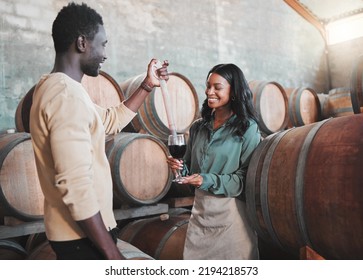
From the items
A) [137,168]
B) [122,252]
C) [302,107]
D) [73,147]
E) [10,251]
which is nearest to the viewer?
[73,147]

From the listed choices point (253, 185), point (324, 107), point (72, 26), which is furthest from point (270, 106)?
point (72, 26)

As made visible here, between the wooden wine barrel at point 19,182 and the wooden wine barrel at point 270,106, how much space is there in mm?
2872

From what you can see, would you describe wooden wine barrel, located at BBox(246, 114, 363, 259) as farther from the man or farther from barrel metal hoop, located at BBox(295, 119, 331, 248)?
the man

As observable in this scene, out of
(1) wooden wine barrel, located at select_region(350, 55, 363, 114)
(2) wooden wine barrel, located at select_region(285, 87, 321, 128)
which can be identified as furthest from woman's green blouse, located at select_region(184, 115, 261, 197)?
(2) wooden wine barrel, located at select_region(285, 87, 321, 128)

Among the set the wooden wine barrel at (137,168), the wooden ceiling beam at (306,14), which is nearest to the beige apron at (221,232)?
the wooden wine barrel at (137,168)

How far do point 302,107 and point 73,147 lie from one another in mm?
4678

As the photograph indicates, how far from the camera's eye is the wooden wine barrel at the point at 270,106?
4.61 metres

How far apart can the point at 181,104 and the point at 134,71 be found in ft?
4.94

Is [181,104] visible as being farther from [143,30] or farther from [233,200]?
[233,200]

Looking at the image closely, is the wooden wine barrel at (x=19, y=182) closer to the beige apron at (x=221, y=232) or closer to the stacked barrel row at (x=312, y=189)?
the beige apron at (x=221, y=232)

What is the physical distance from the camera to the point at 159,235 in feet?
9.77

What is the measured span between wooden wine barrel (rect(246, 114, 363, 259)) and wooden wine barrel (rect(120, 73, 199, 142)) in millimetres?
1870

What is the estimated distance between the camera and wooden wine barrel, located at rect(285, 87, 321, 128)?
5188mm

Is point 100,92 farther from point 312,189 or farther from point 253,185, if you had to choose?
point 312,189
